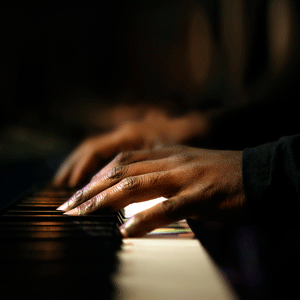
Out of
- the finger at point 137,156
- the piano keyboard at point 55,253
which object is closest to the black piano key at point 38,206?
the piano keyboard at point 55,253

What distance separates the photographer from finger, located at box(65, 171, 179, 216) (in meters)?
0.51

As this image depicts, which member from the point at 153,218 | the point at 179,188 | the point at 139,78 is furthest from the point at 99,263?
the point at 139,78

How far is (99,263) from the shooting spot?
0.26 metres

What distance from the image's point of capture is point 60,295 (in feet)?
0.63

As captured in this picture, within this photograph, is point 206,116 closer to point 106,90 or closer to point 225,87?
point 225,87

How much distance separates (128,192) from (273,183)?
0.79ft

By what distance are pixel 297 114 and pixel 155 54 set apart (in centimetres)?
79

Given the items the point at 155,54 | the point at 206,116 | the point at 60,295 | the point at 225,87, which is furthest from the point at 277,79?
the point at 60,295

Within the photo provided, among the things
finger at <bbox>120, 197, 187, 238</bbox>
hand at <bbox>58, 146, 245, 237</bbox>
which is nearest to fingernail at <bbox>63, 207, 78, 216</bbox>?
hand at <bbox>58, 146, 245, 237</bbox>

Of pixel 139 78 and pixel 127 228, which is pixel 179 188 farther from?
pixel 139 78

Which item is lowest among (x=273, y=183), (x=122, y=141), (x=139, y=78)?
(x=273, y=183)

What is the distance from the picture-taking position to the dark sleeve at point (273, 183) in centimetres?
54

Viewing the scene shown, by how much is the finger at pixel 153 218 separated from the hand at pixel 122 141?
1.41ft

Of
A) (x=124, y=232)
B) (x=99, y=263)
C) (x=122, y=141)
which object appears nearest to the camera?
(x=99, y=263)
